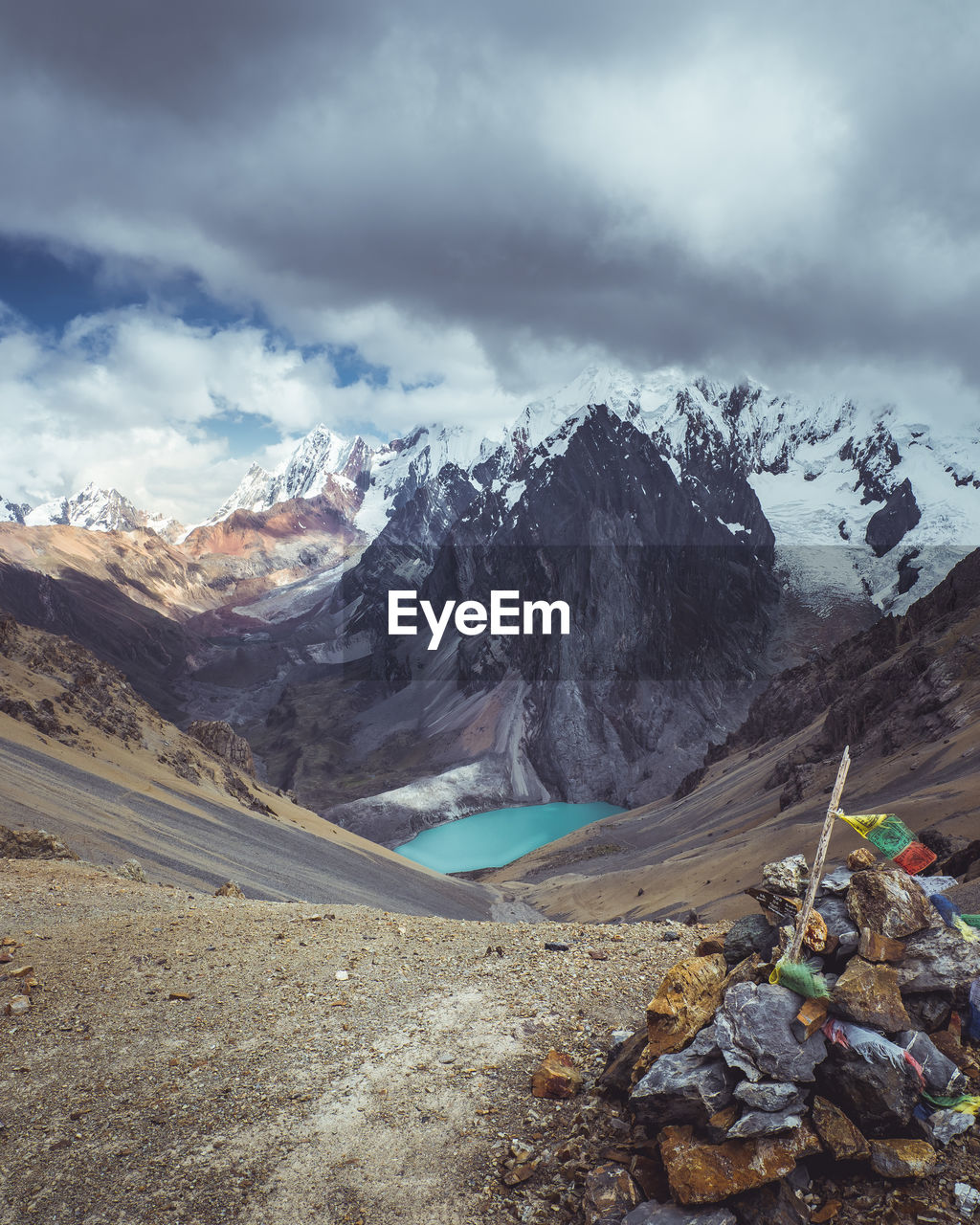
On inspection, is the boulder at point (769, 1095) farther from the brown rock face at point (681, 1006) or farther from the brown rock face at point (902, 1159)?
the brown rock face at point (681, 1006)

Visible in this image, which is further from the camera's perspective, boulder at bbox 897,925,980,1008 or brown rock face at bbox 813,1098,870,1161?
boulder at bbox 897,925,980,1008

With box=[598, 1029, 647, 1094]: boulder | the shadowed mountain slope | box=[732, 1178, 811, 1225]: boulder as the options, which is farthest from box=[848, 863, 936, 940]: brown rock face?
the shadowed mountain slope

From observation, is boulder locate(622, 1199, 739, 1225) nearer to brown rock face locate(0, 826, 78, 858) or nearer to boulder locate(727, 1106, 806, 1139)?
boulder locate(727, 1106, 806, 1139)

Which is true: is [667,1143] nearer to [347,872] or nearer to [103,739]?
[347,872]

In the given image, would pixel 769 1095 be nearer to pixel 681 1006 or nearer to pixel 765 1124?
pixel 765 1124

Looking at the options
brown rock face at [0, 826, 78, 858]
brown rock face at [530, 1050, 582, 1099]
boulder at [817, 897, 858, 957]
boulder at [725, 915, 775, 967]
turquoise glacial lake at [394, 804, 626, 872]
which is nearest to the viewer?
boulder at [817, 897, 858, 957]

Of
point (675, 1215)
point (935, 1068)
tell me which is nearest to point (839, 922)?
point (935, 1068)
